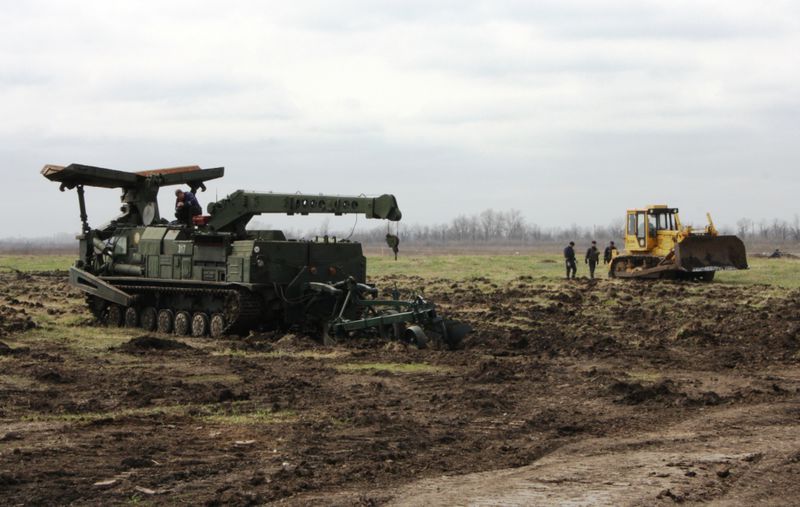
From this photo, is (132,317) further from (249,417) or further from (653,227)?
(653,227)

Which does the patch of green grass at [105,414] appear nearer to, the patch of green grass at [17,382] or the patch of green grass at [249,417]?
the patch of green grass at [249,417]

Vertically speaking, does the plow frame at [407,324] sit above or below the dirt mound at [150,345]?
above

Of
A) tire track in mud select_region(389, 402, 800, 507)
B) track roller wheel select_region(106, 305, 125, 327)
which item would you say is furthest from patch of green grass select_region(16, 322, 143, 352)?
tire track in mud select_region(389, 402, 800, 507)

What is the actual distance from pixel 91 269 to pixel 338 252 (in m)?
6.17

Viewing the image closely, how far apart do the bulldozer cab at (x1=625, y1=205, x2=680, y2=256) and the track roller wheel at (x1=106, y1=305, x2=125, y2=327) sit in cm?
2085

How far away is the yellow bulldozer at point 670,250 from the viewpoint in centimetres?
3431

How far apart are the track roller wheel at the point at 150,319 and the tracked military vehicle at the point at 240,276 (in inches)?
1.1

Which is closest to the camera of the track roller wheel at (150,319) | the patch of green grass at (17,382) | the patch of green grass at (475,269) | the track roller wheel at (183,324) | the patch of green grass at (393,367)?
the patch of green grass at (17,382)

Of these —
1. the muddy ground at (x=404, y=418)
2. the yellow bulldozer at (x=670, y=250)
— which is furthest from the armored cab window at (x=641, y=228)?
the muddy ground at (x=404, y=418)

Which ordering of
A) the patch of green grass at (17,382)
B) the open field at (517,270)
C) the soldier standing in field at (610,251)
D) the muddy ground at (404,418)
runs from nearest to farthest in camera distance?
the muddy ground at (404,418) < the patch of green grass at (17,382) < the open field at (517,270) < the soldier standing in field at (610,251)

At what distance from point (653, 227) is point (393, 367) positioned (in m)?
24.0

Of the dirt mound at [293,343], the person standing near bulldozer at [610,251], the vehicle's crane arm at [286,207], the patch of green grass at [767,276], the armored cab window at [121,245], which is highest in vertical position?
the vehicle's crane arm at [286,207]

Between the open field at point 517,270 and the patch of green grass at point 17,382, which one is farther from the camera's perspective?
the open field at point 517,270

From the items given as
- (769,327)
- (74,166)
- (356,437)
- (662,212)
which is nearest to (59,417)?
(356,437)
